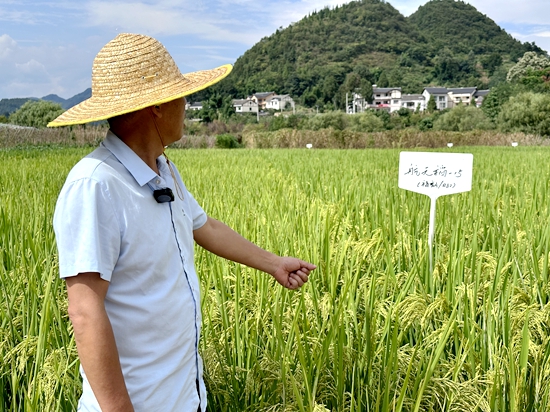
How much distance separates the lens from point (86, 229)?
2.56 feet

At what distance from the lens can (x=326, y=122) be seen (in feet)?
118

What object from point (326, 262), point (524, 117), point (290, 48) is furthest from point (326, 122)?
point (290, 48)

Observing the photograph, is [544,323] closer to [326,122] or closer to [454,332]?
[454,332]

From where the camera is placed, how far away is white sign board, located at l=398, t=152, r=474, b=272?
2350mm

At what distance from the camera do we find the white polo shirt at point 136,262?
79 centimetres

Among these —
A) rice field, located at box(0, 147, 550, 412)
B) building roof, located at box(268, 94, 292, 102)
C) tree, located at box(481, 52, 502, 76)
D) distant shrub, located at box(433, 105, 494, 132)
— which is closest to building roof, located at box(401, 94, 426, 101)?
tree, located at box(481, 52, 502, 76)

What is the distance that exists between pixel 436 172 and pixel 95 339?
1948 millimetres

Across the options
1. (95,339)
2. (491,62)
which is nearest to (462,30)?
(491,62)

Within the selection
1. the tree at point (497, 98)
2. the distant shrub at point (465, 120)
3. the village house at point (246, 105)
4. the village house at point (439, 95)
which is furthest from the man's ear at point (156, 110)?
the village house at point (439, 95)

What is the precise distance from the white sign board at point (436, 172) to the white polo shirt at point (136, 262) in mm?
1624

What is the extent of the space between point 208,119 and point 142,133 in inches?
1905

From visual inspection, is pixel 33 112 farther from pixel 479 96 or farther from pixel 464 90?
pixel 464 90

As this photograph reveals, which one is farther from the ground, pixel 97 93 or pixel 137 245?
pixel 97 93

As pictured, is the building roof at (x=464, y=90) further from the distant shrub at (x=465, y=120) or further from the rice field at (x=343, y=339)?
the rice field at (x=343, y=339)
